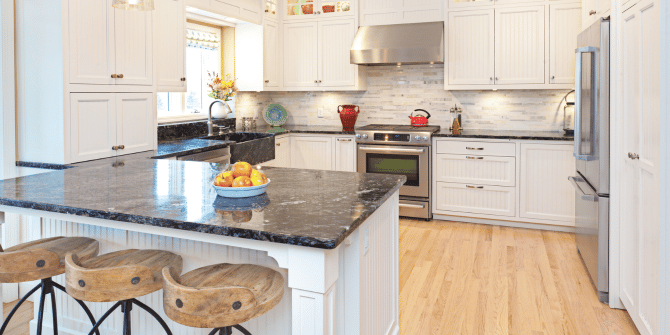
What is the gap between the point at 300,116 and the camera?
6328 millimetres

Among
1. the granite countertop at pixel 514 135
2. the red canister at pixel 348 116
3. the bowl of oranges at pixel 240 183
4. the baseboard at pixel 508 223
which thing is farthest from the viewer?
the red canister at pixel 348 116

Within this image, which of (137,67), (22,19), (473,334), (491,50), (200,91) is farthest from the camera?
(200,91)

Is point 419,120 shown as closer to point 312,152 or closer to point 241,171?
point 312,152

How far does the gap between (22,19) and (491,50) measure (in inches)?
161

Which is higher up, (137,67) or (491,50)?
(491,50)

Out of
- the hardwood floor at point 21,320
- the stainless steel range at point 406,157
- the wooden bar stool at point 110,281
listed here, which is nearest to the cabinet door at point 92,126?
the hardwood floor at point 21,320

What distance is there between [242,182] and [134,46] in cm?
Answer: 205

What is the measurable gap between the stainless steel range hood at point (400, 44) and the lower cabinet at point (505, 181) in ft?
3.08

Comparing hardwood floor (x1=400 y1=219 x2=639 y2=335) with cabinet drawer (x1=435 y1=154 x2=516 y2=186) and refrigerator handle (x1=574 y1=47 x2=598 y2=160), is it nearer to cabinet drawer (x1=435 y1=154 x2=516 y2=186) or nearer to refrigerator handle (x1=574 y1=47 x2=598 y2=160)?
cabinet drawer (x1=435 y1=154 x2=516 y2=186)

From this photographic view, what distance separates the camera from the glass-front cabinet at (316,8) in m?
5.55

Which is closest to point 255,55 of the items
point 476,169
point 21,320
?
point 476,169

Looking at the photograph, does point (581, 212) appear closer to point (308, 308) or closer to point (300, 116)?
point (308, 308)

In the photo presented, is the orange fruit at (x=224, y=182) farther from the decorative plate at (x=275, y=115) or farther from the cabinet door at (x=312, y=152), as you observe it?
the decorative plate at (x=275, y=115)
